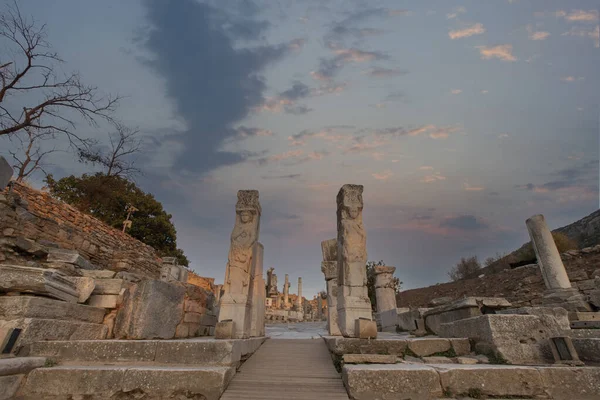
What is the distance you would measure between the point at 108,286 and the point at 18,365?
8.44ft

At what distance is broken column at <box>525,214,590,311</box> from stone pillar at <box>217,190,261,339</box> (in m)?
10.6

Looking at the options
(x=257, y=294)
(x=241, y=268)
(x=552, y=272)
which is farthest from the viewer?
(x=552, y=272)

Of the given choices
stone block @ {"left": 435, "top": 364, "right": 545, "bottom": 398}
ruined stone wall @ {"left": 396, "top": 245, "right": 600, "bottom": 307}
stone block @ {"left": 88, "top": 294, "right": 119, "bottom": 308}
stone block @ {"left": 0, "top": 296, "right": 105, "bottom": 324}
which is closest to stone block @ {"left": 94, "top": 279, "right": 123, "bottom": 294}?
stone block @ {"left": 88, "top": 294, "right": 119, "bottom": 308}

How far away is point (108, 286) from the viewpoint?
5.96 meters

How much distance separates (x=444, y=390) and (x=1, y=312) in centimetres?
621

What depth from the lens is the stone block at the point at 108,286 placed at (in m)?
5.93

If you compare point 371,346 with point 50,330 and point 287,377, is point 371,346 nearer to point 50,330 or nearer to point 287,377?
point 287,377

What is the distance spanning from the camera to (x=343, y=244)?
24.1 feet

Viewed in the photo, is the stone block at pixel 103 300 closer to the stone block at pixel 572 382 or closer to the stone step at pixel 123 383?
the stone step at pixel 123 383

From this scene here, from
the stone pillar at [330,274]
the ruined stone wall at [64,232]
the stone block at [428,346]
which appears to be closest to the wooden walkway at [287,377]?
the stone block at [428,346]

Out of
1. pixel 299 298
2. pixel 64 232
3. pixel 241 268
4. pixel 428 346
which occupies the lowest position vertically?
pixel 428 346

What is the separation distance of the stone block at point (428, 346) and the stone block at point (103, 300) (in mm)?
5916

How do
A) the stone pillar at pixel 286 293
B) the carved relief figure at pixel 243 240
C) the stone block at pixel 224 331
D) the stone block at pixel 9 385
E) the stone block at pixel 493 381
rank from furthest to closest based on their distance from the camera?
the stone pillar at pixel 286 293 < the carved relief figure at pixel 243 240 < the stone block at pixel 224 331 < the stone block at pixel 493 381 < the stone block at pixel 9 385

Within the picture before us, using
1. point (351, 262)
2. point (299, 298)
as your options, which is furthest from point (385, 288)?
point (299, 298)
